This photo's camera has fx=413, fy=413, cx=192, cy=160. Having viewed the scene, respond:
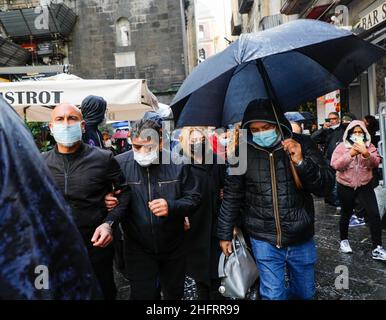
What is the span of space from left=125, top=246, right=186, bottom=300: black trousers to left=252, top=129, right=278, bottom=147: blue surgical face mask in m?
1.07

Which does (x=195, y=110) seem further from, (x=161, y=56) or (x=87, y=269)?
(x=161, y=56)

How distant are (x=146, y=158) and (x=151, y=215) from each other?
43cm

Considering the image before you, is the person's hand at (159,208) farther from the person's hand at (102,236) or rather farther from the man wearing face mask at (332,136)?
the man wearing face mask at (332,136)

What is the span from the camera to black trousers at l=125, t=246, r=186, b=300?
317 centimetres

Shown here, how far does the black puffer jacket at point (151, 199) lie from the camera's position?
3.12m

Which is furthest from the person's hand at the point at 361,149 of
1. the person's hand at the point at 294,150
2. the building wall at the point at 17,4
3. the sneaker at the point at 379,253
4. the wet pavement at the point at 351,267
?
the building wall at the point at 17,4

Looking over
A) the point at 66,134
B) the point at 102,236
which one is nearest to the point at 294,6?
the point at 66,134

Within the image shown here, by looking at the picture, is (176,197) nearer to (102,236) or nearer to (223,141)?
(102,236)

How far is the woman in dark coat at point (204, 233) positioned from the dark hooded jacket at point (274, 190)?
66cm

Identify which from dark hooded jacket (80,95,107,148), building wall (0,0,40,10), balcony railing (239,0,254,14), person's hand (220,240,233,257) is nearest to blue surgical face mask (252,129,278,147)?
person's hand (220,240,233,257)

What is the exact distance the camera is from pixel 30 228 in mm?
918

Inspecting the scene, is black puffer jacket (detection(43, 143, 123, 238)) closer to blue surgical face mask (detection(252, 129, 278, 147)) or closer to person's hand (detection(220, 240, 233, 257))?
person's hand (detection(220, 240, 233, 257))

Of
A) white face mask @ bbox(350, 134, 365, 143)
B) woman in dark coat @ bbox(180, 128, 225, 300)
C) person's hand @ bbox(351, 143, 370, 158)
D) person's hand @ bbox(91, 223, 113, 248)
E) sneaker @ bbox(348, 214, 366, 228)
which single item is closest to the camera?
person's hand @ bbox(91, 223, 113, 248)
